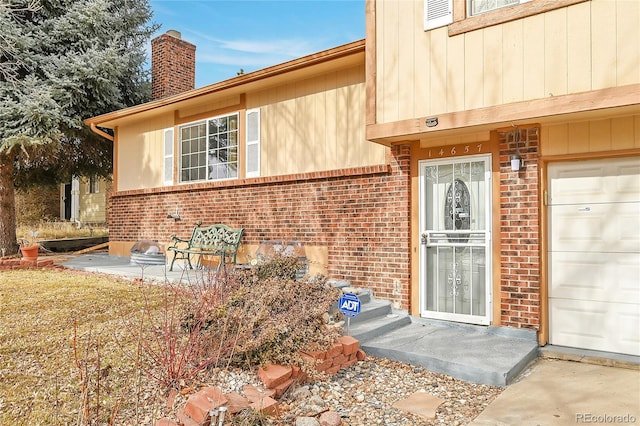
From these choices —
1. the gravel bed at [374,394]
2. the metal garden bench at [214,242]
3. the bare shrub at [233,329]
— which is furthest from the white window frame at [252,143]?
the gravel bed at [374,394]

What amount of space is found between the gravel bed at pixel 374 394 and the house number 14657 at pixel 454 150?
2.66 meters

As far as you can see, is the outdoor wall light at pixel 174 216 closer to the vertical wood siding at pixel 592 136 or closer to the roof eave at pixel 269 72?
the roof eave at pixel 269 72

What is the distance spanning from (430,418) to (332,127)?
4.58m

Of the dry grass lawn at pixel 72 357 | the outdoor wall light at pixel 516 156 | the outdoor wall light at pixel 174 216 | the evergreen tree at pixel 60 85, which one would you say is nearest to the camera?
the dry grass lawn at pixel 72 357

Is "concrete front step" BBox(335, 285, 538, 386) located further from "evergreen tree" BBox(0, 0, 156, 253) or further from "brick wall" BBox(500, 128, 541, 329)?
"evergreen tree" BBox(0, 0, 156, 253)

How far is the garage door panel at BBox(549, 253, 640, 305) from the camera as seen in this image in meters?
4.43

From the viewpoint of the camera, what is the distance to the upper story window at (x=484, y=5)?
→ 15.3 feet

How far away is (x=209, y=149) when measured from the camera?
28.4 feet

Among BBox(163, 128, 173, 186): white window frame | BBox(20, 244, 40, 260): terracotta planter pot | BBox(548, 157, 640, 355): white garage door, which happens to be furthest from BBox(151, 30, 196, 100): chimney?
BBox(548, 157, 640, 355): white garage door

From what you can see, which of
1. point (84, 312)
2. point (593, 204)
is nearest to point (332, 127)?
point (593, 204)

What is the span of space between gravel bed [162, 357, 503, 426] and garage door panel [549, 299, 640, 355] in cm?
154

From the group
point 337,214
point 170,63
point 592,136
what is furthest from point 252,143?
point 170,63

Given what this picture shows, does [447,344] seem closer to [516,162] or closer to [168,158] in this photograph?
[516,162]

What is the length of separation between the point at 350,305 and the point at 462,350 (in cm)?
132
